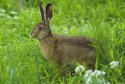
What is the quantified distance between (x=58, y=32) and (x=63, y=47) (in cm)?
144

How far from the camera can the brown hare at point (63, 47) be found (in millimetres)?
5453

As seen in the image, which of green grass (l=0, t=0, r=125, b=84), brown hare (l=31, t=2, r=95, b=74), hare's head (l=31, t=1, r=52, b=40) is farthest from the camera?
hare's head (l=31, t=1, r=52, b=40)

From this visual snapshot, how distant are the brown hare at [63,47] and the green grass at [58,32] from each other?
0.10m

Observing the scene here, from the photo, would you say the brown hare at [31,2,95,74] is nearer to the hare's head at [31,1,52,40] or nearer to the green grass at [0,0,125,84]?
the hare's head at [31,1,52,40]

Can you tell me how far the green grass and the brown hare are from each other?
0.10 m

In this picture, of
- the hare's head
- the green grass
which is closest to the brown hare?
the hare's head

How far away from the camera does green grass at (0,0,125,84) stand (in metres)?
5.04

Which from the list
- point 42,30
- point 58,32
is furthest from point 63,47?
point 58,32

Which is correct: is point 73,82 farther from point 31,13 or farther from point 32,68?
point 31,13

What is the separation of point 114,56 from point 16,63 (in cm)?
104

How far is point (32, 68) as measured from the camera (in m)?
Answer: 5.09

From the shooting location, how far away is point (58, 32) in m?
6.95

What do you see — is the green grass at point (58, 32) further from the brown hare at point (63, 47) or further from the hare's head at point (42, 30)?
the hare's head at point (42, 30)

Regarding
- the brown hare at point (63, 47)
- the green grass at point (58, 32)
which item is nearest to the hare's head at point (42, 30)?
the brown hare at point (63, 47)
